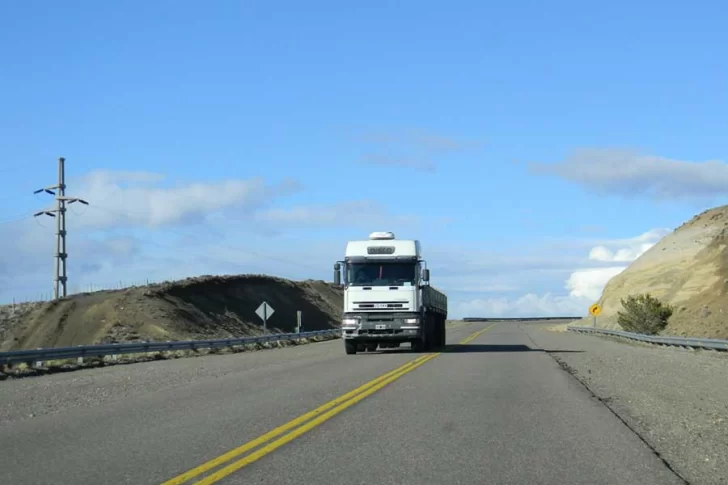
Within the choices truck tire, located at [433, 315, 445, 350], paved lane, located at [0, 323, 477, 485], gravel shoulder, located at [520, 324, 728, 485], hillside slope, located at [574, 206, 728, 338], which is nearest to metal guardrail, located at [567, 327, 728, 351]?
gravel shoulder, located at [520, 324, 728, 485]

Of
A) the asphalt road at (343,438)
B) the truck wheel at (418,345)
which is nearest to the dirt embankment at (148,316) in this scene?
the truck wheel at (418,345)

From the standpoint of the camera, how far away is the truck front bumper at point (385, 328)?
29750 millimetres

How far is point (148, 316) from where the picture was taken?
198ft

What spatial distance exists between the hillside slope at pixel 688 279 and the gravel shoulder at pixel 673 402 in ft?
84.9

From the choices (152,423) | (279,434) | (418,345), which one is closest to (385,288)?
(418,345)

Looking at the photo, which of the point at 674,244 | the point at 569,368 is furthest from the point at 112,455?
the point at 674,244

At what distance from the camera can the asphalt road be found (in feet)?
27.0

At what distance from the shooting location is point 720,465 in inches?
350

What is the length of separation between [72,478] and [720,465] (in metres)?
6.42

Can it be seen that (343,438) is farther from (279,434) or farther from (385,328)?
(385,328)

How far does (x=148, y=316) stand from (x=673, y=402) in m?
49.6

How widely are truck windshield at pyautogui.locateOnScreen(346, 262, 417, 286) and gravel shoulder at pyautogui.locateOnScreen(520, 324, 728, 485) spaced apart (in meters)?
5.71

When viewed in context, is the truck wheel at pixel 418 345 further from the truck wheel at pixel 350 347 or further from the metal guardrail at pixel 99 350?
the metal guardrail at pixel 99 350

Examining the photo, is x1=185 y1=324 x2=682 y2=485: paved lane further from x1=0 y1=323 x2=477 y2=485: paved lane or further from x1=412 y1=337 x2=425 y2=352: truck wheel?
x1=412 y1=337 x2=425 y2=352: truck wheel
